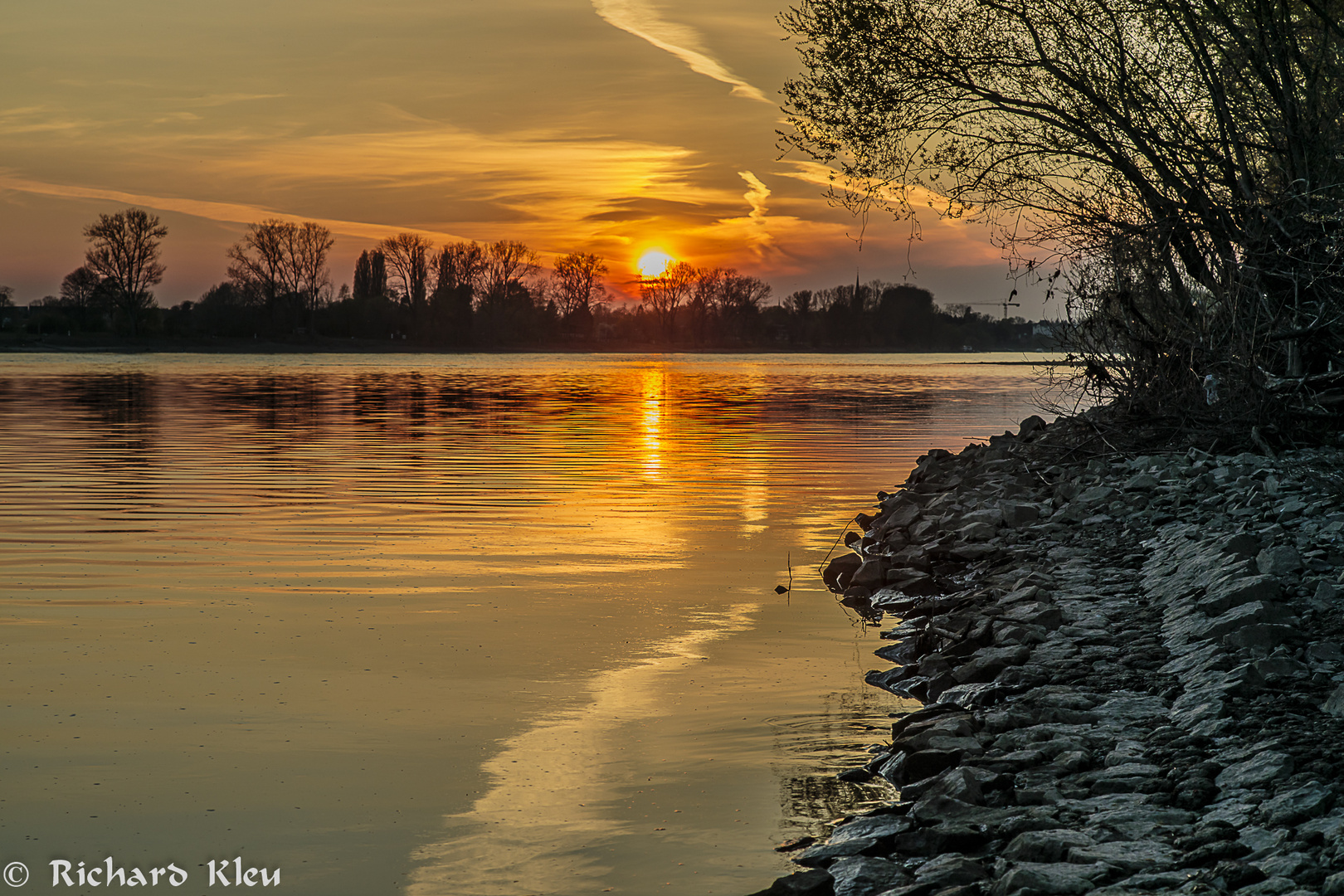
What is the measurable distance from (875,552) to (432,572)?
16.1 feet

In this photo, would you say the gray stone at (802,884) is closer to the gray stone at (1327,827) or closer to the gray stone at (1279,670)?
the gray stone at (1327,827)

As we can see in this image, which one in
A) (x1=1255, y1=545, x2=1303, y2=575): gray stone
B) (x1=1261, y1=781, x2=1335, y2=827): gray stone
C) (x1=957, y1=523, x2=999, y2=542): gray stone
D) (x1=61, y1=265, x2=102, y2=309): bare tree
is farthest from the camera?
(x1=61, y1=265, x2=102, y2=309): bare tree

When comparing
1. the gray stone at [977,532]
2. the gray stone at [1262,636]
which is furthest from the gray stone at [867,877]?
the gray stone at [977,532]

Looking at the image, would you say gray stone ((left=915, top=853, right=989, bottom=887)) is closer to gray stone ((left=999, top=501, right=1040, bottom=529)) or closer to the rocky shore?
the rocky shore

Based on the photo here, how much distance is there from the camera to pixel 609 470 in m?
21.1

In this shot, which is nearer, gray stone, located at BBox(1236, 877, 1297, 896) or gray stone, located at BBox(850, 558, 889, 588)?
gray stone, located at BBox(1236, 877, 1297, 896)

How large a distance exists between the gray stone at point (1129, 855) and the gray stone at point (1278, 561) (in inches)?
146

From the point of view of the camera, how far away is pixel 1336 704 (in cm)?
564

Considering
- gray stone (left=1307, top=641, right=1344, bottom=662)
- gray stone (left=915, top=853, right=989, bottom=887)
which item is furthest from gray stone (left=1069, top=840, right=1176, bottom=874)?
gray stone (left=1307, top=641, right=1344, bottom=662)

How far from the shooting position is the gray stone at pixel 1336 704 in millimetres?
5602

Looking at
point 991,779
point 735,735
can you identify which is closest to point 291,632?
point 735,735

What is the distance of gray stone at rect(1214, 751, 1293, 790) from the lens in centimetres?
508

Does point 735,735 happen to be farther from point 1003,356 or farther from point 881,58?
point 1003,356

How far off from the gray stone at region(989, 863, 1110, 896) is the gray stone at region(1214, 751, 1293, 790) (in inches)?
40.9
